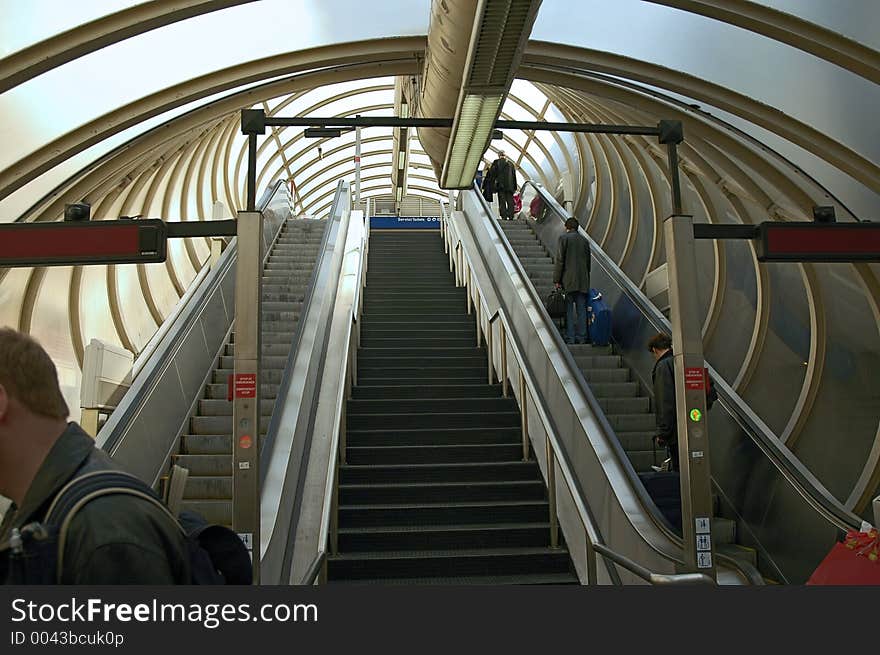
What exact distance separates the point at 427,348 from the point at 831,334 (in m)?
4.93

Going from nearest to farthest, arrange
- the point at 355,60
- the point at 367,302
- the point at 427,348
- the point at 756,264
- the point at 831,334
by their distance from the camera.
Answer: the point at 831,334 → the point at 355,60 → the point at 756,264 → the point at 427,348 → the point at 367,302

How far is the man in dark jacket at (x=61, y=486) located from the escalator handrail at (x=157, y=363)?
4608 mm

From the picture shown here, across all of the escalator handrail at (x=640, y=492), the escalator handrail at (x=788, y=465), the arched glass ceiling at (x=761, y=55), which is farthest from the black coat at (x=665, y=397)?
the arched glass ceiling at (x=761, y=55)

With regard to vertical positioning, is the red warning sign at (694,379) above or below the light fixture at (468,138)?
below

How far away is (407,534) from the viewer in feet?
20.3

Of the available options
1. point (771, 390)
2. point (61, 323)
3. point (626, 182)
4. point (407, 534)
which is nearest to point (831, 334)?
point (771, 390)

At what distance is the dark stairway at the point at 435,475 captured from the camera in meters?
5.86

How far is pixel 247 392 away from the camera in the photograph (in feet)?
16.3

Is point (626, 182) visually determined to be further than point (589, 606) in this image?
Yes

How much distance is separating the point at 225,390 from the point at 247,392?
3.82m

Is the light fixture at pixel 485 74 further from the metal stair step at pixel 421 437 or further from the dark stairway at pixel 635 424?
the dark stairway at pixel 635 424

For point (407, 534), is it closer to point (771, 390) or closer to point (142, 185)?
point (771, 390)

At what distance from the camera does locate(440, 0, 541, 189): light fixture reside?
504 cm

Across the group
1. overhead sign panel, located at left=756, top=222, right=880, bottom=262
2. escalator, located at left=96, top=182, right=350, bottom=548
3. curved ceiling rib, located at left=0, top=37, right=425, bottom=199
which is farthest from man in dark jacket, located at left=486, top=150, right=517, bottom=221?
overhead sign panel, located at left=756, top=222, right=880, bottom=262
